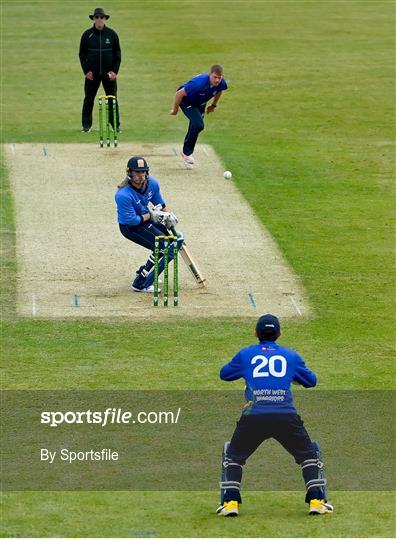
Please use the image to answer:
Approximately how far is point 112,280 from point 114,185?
6.10 meters

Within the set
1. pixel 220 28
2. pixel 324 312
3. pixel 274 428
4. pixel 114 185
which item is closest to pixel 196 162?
pixel 114 185

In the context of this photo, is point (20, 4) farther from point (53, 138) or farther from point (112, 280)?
point (112, 280)

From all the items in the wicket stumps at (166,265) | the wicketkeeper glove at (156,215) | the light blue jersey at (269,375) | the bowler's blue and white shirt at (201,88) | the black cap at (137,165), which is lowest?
the light blue jersey at (269,375)

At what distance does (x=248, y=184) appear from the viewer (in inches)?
1029

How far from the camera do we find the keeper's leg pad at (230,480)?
1207 cm

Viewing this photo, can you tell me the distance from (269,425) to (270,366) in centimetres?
52

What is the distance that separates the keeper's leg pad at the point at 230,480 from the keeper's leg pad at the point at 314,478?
0.58 metres

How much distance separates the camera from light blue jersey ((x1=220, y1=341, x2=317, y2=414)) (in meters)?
12.2

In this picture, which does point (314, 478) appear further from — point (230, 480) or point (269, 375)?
point (269, 375)

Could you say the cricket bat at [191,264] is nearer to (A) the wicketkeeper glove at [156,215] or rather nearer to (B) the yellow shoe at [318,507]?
(A) the wicketkeeper glove at [156,215]
